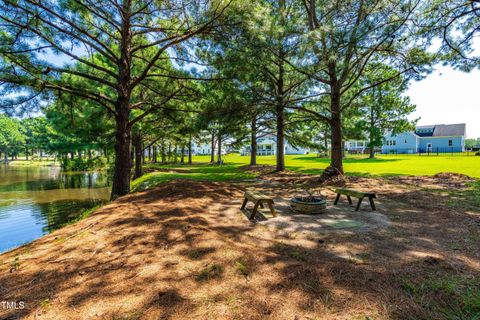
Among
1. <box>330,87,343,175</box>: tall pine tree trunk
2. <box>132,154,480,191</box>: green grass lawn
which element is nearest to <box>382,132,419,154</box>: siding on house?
<box>132,154,480,191</box>: green grass lawn

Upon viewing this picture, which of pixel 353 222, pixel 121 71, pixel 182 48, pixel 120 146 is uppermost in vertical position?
pixel 182 48

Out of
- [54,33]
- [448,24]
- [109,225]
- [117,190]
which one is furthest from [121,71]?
[448,24]

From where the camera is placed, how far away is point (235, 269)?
3.10 metres

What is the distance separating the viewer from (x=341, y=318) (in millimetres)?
2203

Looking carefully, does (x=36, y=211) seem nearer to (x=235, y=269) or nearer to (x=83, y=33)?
(x=83, y=33)

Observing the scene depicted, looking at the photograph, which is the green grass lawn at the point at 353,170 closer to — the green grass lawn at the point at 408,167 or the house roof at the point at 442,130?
the green grass lawn at the point at 408,167

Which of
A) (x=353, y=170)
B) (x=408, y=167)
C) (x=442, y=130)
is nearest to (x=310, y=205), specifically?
(x=353, y=170)

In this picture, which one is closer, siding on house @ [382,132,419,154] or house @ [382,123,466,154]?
house @ [382,123,466,154]

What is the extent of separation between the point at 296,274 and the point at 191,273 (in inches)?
53.7

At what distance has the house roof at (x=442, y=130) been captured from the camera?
4191 cm

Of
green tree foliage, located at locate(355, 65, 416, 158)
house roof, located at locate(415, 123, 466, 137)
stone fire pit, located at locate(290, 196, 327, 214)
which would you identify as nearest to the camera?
stone fire pit, located at locate(290, 196, 327, 214)

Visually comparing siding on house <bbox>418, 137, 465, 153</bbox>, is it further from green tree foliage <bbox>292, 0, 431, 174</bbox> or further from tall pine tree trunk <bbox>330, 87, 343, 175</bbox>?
green tree foliage <bbox>292, 0, 431, 174</bbox>

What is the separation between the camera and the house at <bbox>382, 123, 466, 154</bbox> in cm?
4159

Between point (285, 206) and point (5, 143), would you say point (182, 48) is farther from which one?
point (5, 143)
